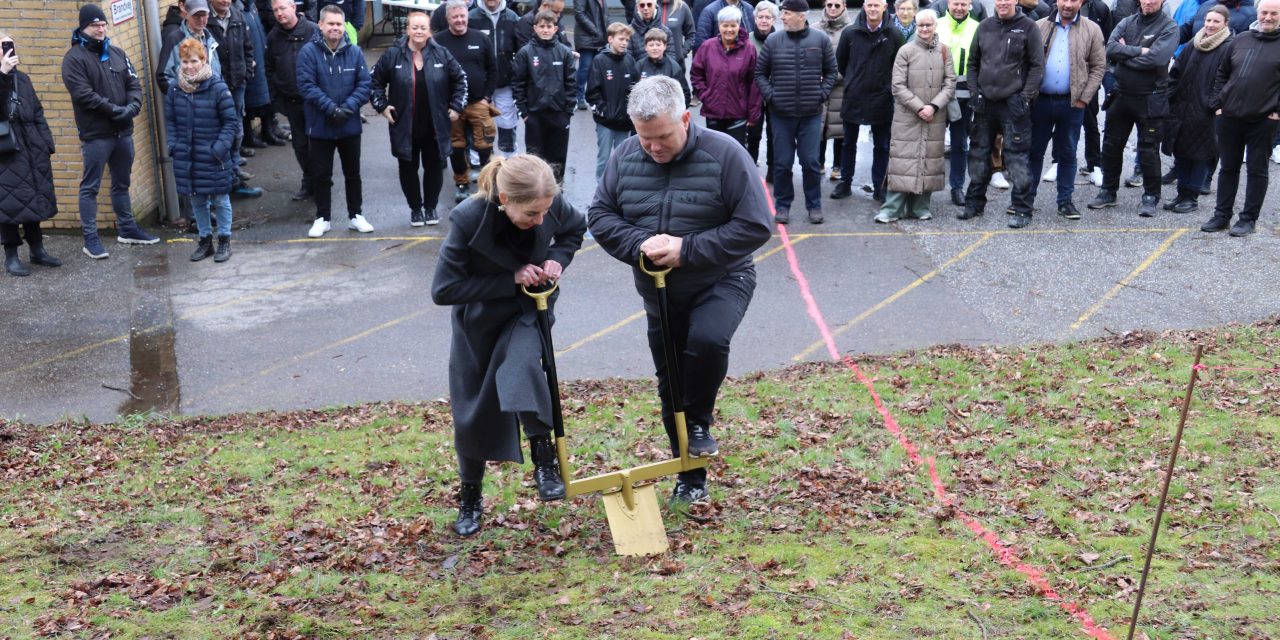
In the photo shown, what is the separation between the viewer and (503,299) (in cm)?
582

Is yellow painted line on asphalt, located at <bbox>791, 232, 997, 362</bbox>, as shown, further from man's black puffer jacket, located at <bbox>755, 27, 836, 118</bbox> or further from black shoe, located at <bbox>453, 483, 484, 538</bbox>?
black shoe, located at <bbox>453, 483, 484, 538</bbox>

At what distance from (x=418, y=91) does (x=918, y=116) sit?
5.06 metres

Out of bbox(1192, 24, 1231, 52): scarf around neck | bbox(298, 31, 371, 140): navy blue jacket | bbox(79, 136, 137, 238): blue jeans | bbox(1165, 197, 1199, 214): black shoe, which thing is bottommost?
bbox(1165, 197, 1199, 214): black shoe

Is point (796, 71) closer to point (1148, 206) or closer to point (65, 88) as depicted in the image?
point (1148, 206)

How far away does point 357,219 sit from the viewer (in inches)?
506

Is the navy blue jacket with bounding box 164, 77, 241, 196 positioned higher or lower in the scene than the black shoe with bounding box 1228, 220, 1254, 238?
higher

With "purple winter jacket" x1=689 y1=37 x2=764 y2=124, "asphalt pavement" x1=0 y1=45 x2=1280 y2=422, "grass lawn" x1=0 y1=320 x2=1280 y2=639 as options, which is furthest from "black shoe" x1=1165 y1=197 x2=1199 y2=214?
"purple winter jacket" x1=689 y1=37 x2=764 y2=124

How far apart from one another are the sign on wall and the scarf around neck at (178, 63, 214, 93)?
136cm

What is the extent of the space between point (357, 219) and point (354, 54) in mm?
1679

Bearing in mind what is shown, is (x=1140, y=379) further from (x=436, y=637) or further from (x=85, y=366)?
(x=85, y=366)

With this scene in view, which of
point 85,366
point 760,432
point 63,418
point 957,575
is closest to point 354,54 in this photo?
point 85,366

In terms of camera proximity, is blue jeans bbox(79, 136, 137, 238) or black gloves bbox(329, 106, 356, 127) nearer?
blue jeans bbox(79, 136, 137, 238)

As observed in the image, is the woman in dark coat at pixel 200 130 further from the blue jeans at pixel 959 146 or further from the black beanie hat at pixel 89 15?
the blue jeans at pixel 959 146

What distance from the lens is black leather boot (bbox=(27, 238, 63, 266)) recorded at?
11.6 meters
